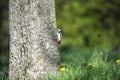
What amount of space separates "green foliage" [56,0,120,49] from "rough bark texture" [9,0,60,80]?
52.1 ft

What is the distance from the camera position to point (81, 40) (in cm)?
2244

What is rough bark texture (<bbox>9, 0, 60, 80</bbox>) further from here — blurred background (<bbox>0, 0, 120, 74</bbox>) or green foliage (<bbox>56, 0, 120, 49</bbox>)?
green foliage (<bbox>56, 0, 120, 49</bbox>)

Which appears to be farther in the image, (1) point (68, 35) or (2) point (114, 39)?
(1) point (68, 35)

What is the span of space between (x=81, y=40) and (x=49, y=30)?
16.3 metres

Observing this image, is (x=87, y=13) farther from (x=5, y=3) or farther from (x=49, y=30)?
(x=49, y=30)

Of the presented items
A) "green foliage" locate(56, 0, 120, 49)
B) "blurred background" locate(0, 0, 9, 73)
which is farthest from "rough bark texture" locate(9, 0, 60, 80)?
"green foliage" locate(56, 0, 120, 49)

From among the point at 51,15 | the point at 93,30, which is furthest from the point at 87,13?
the point at 51,15

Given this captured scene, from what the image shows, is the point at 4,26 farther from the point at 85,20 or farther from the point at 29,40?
the point at 29,40

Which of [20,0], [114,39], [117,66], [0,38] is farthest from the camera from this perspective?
[0,38]

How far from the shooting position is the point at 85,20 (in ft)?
74.3

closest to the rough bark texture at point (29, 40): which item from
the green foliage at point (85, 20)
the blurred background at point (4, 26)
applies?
the blurred background at point (4, 26)

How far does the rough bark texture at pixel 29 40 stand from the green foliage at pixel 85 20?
52.1 feet

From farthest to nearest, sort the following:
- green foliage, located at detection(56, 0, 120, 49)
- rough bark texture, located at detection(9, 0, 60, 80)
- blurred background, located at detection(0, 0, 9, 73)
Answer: green foliage, located at detection(56, 0, 120, 49)
blurred background, located at detection(0, 0, 9, 73)
rough bark texture, located at detection(9, 0, 60, 80)

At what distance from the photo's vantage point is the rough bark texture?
6051 millimetres
